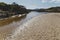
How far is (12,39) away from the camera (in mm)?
15672

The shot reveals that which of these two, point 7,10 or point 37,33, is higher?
point 37,33

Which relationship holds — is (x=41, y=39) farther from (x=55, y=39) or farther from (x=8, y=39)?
(x=8, y=39)

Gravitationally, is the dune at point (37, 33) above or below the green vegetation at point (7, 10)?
above

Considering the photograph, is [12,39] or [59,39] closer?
[59,39]

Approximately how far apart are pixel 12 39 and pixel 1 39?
1.16 metres

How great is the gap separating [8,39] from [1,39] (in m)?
0.71

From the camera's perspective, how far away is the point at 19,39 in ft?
50.7

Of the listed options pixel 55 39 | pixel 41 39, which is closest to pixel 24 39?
pixel 41 39

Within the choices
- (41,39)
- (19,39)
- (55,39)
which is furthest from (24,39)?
(55,39)

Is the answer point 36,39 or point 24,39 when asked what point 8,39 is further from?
point 36,39

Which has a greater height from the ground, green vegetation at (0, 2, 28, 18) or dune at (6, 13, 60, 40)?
dune at (6, 13, 60, 40)

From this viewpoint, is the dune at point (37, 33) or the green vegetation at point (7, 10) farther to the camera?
the green vegetation at point (7, 10)

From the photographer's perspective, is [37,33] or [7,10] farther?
[7,10]

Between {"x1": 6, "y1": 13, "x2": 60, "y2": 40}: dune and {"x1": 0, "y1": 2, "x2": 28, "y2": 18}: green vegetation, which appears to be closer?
{"x1": 6, "y1": 13, "x2": 60, "y2": 40}: dune
